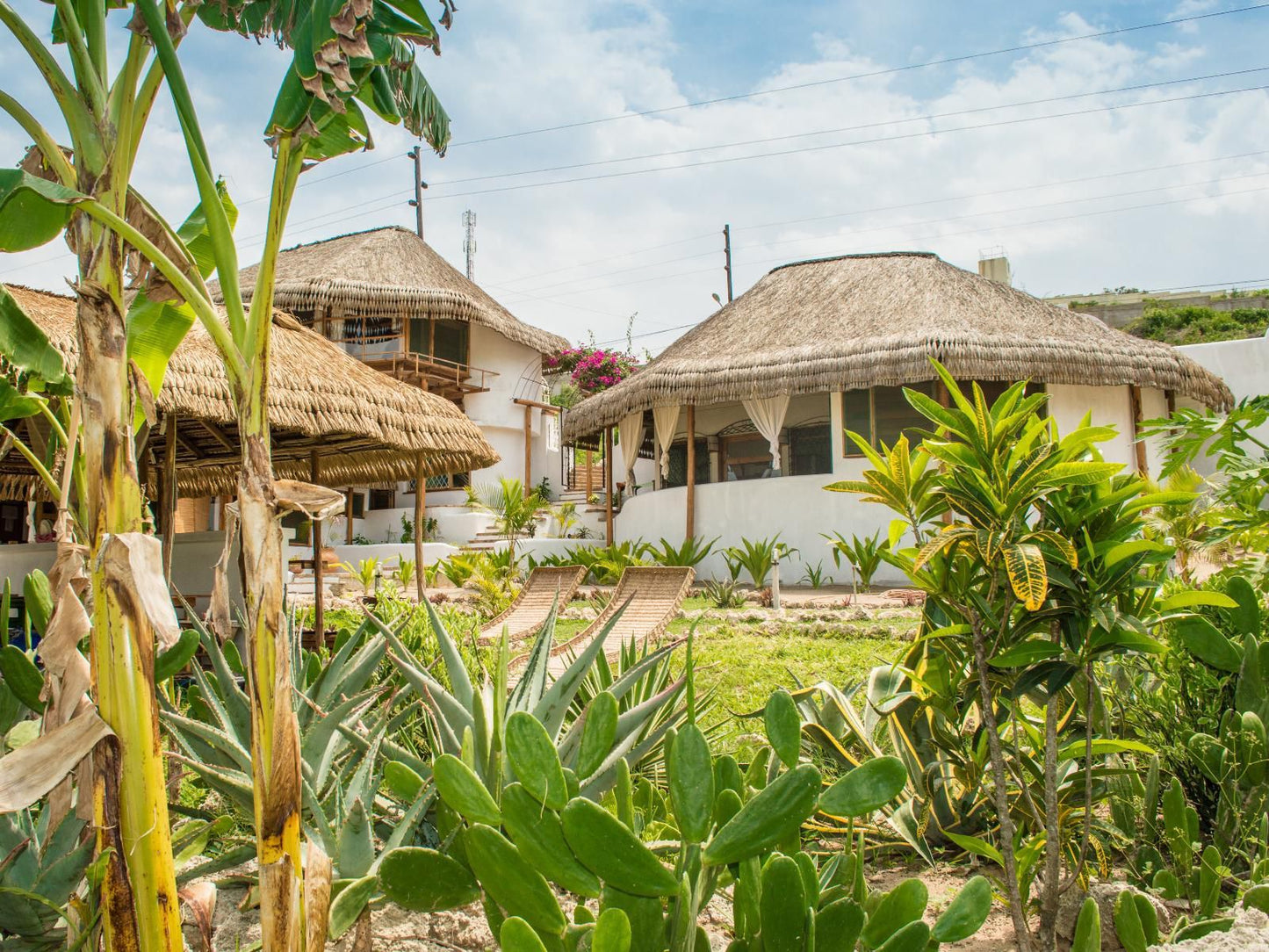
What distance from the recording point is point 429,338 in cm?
2227

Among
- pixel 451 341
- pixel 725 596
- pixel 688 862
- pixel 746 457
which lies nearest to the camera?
pixel 688 862

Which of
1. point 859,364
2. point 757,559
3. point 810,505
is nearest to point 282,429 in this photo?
point 757,559

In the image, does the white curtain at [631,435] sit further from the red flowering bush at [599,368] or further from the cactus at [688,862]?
the cactus at [688,862]

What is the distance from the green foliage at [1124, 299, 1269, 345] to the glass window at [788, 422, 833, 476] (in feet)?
63.0

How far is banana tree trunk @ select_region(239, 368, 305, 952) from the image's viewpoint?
160 cm

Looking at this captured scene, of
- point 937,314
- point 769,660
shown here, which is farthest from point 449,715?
point 937,314

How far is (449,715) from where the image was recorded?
2340mm

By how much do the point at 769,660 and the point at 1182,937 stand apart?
4.80m

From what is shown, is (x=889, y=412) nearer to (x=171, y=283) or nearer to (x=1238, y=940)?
(x=1238, y=940)

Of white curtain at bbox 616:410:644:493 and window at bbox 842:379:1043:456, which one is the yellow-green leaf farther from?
white curtain at bbox 616:410:644:493

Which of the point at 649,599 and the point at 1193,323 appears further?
the point at 1193,323

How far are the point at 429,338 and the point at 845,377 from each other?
1203cm

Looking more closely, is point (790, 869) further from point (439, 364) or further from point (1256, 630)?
point (439, 364)

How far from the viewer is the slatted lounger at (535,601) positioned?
870cm
